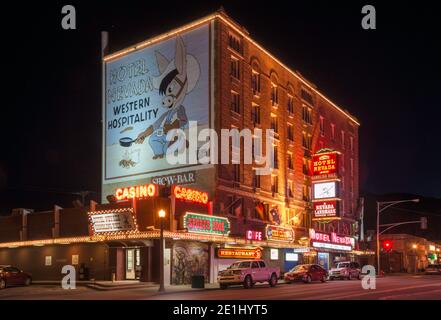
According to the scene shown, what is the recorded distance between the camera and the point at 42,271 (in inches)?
1980

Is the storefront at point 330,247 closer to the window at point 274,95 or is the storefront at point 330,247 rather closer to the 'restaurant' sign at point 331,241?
the 'restaurant' sign at point 331,241

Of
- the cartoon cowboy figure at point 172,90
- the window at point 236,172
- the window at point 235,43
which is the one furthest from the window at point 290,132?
the cartoon cowboy figure at point 172,90

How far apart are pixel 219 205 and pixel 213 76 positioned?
10985mm

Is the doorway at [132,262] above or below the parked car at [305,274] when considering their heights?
above

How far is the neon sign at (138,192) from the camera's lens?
42.5m

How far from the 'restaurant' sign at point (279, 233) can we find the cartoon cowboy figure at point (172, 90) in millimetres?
11919

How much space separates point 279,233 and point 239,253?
20.9 feet

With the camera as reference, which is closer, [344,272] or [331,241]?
[344,272]

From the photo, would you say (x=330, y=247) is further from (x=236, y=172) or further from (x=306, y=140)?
(x=236, y=172)

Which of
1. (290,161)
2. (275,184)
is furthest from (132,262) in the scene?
(290,161)

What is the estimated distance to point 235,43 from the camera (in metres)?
53.6

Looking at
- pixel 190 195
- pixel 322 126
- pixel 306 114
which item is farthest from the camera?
pixel 322 126

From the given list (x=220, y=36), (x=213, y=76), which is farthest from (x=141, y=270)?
(x=220, y=36)
